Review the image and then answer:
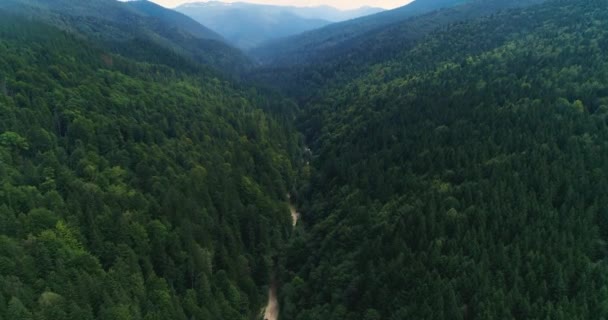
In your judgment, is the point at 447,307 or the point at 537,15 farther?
the point at 537,15

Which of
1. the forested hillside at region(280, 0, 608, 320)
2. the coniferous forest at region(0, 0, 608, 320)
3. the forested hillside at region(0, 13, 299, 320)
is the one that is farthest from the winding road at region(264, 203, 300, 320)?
the forested hillside at region(280, 0, 608, 320)

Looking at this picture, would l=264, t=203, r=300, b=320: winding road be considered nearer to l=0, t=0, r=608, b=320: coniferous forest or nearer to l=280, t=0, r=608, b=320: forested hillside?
l=0, t=0, r=608, b=320: coniferous forest

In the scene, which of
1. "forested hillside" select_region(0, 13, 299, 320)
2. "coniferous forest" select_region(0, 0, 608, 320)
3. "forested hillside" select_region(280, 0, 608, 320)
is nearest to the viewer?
"forested hillside" select_region(280, 0, 608, 320)

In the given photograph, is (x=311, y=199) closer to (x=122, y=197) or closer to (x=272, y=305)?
(x=272, y=305)

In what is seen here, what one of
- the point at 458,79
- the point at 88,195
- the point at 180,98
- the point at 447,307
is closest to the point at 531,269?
the point at 447,307

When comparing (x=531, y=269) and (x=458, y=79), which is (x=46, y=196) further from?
(x=458, y=79)
